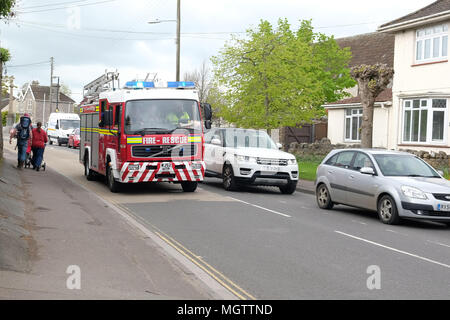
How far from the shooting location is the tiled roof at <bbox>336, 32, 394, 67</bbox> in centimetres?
4300

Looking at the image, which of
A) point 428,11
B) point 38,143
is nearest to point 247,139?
point 38,143

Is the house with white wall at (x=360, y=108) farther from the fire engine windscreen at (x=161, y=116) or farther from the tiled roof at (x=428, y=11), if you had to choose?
the fire engine windscreen at (x=161, y=116)

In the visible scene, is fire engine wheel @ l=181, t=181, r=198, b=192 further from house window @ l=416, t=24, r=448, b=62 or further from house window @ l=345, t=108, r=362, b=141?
house window @ l=345, t=108, r=362, b=141

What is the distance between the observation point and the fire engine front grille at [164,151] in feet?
52.4

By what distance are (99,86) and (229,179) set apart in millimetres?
5232

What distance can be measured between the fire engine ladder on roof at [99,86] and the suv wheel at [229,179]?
3.92 meters

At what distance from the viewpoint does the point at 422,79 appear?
2670 centimetres

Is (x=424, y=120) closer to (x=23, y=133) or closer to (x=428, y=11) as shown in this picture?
(x=428, y=11)

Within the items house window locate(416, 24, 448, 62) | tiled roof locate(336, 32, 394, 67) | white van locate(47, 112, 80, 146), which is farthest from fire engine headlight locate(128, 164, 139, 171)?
white van locate(47, 112, 80, 146)

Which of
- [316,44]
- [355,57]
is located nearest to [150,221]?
[316,44]
